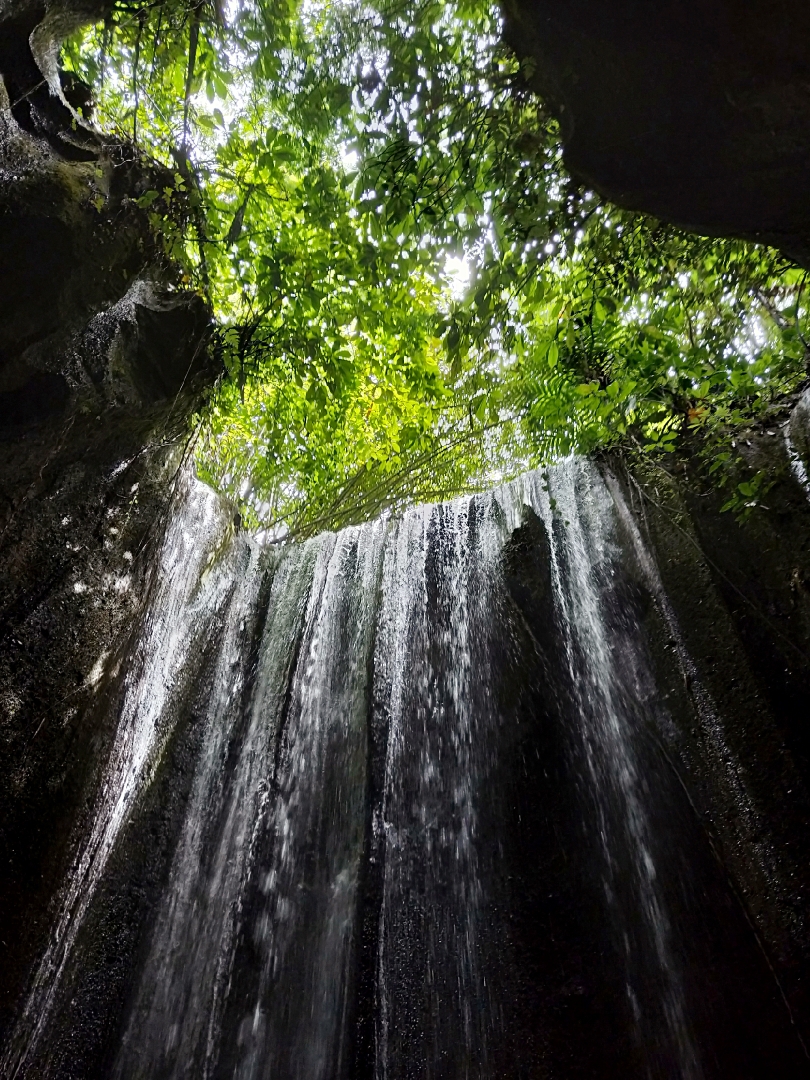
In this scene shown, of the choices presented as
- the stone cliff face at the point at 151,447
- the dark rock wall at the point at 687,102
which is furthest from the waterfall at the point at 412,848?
the dark rock wall at the point at 687,102

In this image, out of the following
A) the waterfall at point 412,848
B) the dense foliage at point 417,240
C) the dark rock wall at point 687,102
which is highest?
the dense foliage at point 417,240

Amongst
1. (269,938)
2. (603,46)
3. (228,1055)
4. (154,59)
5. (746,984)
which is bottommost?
(228,1055)

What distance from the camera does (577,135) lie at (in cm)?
360

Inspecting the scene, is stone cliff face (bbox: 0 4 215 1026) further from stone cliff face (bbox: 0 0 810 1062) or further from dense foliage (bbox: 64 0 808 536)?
dense foliage (bbox: 64 0 808 536)

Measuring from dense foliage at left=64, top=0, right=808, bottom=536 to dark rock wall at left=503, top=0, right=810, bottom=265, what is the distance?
65 cm

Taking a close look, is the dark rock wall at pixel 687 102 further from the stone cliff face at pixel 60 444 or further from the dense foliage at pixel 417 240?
the stone cliff face at pixel 60 444

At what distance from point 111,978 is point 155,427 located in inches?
156

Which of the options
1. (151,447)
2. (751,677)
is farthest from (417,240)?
(751,677)

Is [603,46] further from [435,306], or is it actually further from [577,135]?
[435,306]

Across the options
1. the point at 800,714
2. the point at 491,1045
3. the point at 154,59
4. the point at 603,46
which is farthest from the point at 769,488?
the point at 154,59

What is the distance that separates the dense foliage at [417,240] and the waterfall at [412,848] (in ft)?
4.20

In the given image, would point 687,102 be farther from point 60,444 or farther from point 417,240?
point 60,444

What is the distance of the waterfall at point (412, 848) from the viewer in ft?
10.7

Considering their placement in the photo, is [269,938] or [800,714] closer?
[800,714]
